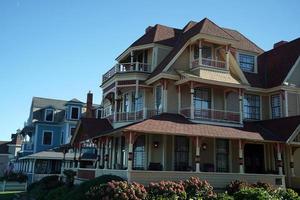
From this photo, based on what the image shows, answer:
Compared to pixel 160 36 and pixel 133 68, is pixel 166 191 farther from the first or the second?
pixel 160 36

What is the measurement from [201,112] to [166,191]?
341 inches

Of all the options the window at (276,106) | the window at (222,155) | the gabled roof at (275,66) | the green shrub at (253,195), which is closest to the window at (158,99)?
the window at (222,155)

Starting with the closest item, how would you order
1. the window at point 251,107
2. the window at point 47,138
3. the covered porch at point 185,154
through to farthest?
the covered porch at point 185,154
the window at point 251,107
the window at point 47,138

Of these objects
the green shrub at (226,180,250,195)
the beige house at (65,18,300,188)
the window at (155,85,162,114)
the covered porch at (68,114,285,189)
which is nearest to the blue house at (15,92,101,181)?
the beige house at (65,18,300,188)

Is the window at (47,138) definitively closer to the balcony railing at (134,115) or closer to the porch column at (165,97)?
the balcony railing at (134,115)

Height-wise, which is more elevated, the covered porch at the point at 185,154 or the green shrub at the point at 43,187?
the covered porch at the point at 185,154

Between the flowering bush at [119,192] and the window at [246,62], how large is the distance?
55.5 feet

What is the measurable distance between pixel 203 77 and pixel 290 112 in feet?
27.9

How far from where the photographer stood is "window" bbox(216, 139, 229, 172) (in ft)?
82.7

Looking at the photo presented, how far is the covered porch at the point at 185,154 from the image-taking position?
20.2 meters

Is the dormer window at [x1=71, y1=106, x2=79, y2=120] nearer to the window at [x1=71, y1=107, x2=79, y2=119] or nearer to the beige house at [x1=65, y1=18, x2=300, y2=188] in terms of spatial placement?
the window at [x1=71, y1=107, x2=79, y2=119]

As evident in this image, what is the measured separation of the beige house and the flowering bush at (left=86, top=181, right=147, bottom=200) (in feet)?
7.42

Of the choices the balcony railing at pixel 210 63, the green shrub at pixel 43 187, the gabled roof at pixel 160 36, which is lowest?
the green shrub at pixel 43 187

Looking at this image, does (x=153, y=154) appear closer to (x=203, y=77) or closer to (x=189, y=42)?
(x=203, y=77)
